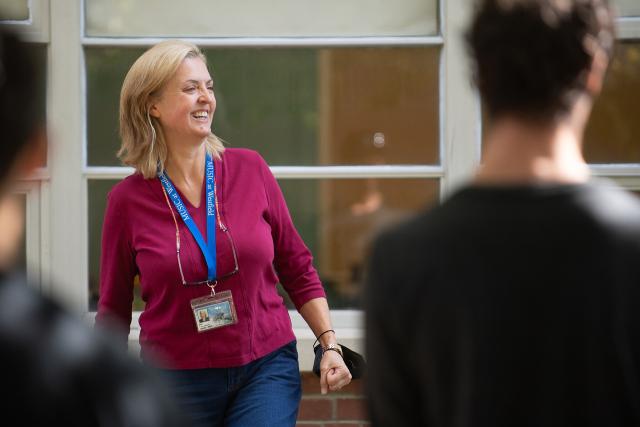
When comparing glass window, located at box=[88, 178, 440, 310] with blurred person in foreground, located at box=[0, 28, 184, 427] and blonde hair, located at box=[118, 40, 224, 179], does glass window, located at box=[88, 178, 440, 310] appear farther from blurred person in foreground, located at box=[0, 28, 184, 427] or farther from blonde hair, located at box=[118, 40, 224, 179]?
blurred person in foreground, located at box=[0, 28, 184, 427]

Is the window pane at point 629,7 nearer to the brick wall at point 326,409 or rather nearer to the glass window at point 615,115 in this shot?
the glass window at point 615,115

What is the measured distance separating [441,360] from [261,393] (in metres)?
1.71

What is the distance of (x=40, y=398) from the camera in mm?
1350

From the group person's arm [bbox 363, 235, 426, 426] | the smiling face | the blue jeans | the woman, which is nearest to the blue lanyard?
the woman

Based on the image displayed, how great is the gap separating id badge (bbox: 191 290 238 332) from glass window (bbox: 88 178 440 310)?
1.29m

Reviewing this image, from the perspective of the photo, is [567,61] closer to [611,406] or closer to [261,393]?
[611,406]

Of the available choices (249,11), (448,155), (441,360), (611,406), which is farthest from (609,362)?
(249,11)

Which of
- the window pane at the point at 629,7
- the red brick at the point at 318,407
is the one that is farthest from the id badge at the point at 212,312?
the window pane at the point at 629,7

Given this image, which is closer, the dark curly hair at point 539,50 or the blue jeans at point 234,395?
the dark curly hair at point 539,50

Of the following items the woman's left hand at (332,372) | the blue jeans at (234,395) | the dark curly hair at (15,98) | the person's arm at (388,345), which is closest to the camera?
the dark curly hair at (15,98)

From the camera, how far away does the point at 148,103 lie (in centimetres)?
361

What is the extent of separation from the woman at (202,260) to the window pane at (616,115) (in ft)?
5.38

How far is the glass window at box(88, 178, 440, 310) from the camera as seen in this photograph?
456cm

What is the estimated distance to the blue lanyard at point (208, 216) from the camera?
3350 millimetres
